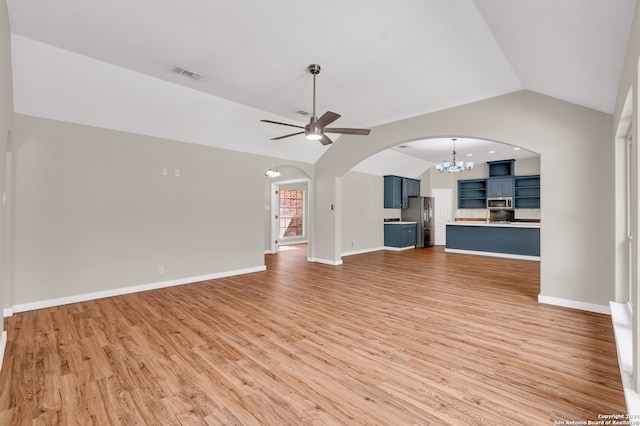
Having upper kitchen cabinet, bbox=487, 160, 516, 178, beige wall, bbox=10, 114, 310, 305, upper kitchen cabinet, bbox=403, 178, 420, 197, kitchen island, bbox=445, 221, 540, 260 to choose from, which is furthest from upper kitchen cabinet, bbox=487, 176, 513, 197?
beige wall, bbox=10, 114, 310, 305

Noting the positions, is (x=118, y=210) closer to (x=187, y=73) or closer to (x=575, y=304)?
(x=187, y=73)

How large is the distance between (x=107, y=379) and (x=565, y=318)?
4863mm

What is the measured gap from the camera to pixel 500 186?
32.7ft

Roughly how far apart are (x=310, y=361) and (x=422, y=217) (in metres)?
8.81

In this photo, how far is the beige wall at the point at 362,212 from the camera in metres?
8.83

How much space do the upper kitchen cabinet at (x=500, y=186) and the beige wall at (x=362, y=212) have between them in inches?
144

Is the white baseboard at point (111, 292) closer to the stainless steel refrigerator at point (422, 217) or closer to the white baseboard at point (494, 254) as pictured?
the white baseboard at point (494, 254)

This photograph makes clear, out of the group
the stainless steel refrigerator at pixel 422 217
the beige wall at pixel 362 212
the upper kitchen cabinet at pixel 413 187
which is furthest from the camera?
the upper kitchen cabinet at pixel 413 187

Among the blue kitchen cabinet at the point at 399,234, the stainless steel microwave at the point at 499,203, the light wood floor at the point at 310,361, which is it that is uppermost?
the stainless steel microwave at the point at 499,203

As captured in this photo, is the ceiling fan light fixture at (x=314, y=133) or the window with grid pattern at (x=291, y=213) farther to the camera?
the window with grid pattern at (x=291, y=213)

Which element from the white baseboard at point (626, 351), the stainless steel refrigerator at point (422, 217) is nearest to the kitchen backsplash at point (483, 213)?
the stainless steel refrigerator at point (422, 217)

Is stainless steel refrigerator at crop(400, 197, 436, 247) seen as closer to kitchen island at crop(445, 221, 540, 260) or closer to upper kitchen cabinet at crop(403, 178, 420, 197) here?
upper kitchen cabinet at crop(403, 178, 420, 197)

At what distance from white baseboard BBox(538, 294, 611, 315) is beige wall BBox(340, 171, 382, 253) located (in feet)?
16.8

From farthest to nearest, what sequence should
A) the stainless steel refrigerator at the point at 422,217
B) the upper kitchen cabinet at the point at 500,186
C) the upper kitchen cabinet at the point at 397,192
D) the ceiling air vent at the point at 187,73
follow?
1. the stainless steel refrigerator at the point at 422,217
2. the upper kitchen cabinet at the point at 397,192
3. the upper kitchen cabinet at the point at 500,186
4. the ceiling air vent at the point at 187,73
